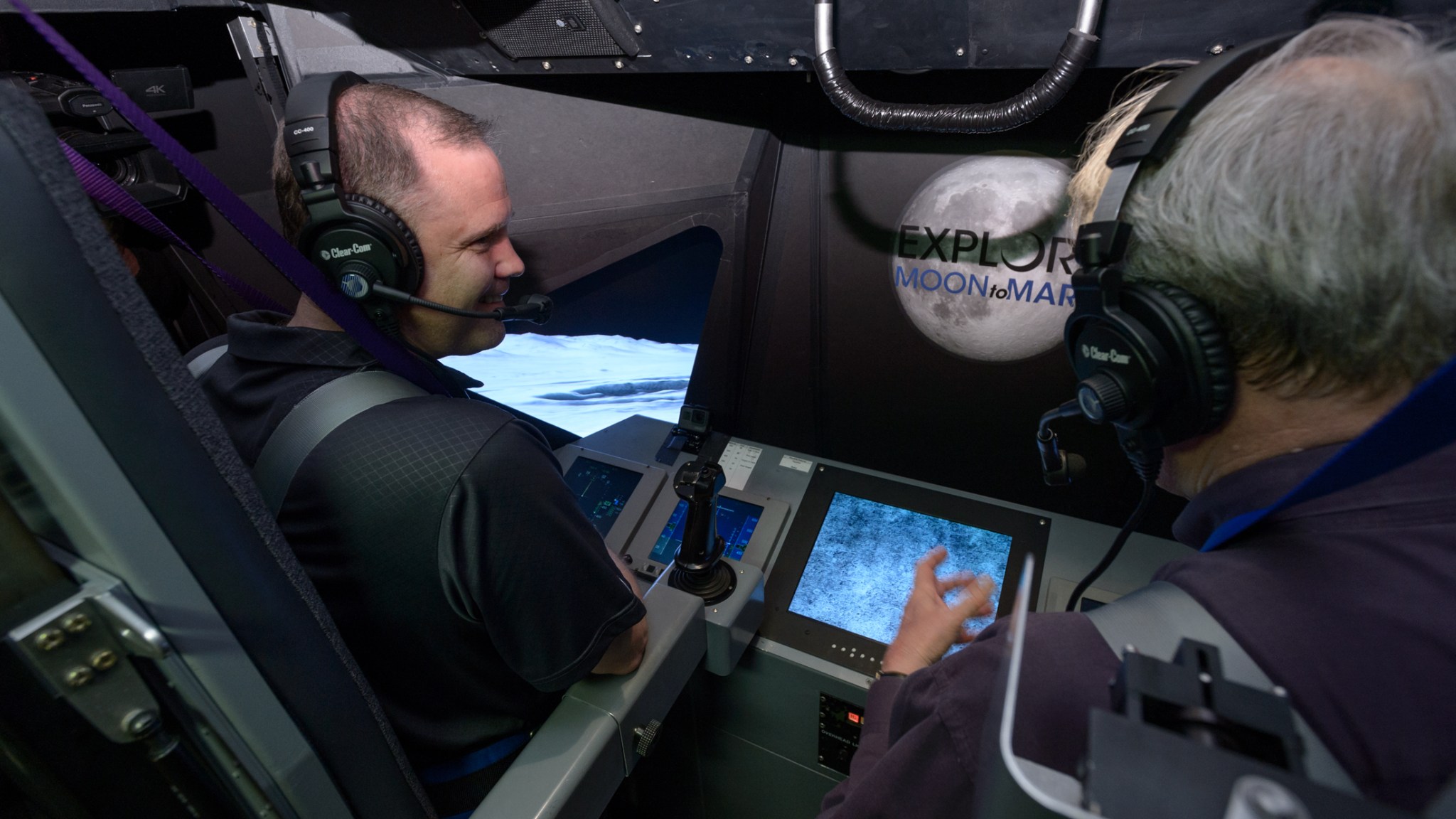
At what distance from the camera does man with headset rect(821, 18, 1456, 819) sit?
0.50 meters

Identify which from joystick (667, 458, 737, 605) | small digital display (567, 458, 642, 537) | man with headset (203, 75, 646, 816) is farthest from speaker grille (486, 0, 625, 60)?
small digital display (567, 458, 642, 537)

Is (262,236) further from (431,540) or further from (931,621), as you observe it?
(931,621)

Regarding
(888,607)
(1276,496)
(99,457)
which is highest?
(99,457)

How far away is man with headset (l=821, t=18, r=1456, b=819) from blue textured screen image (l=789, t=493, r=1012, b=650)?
0.82 m

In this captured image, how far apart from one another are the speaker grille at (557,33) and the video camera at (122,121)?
53.5 inches

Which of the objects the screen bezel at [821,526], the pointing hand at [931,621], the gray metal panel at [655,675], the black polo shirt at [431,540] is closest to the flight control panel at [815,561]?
the screen bezel at [821,526]

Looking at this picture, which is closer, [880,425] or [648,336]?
[880,425]

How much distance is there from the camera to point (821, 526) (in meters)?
1.77

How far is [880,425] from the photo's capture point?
2.07 meters

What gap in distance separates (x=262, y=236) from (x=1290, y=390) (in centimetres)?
132

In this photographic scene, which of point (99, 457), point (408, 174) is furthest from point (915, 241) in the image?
point (99, 457)

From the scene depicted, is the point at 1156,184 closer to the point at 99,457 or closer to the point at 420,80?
the point at 99,457

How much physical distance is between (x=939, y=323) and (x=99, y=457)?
1778mm

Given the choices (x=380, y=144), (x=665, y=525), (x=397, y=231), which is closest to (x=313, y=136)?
(x=380, y=144)
